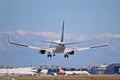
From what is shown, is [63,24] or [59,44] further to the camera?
[63,24]

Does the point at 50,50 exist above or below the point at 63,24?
below

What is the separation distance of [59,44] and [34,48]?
1354cm

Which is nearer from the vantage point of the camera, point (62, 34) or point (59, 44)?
point (59, 44)

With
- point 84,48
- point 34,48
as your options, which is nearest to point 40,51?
point 34,48

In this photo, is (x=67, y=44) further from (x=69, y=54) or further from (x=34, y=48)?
(x=34, y=48)

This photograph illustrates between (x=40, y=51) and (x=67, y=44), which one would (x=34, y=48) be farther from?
(x=67, y=44)

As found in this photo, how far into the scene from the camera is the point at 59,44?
145 metres

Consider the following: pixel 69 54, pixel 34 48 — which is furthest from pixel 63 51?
pixel 34 48

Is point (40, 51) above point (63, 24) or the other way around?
the other way around

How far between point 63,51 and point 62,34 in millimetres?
10179

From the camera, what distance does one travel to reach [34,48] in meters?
155

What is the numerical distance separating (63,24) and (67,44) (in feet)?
46.5

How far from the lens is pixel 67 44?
5674 inches

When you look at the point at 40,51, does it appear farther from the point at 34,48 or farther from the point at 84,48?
the point at 84,48
